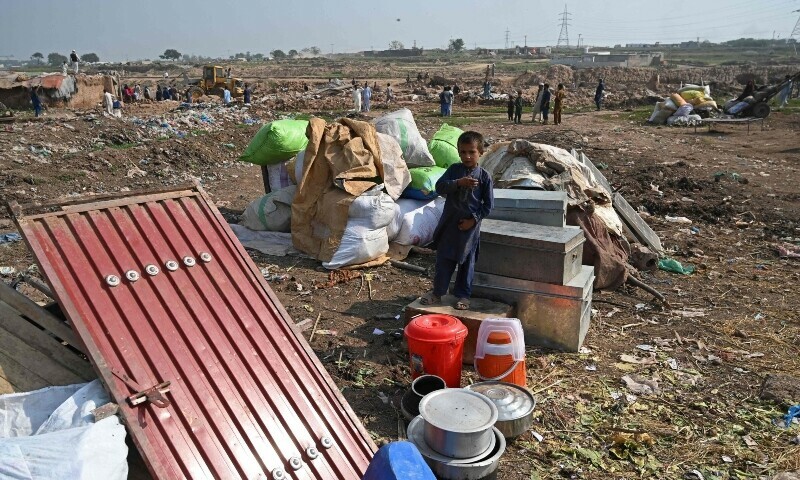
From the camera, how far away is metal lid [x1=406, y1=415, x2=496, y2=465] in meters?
2.60

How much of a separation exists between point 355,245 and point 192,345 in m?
3.23

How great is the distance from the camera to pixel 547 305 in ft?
13.4

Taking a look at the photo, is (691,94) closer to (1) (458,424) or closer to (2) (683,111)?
(2) (683,111)

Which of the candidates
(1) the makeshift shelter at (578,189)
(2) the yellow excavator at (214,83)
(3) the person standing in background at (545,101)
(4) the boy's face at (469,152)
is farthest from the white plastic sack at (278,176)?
(2) the yellow excavator at (214,83)

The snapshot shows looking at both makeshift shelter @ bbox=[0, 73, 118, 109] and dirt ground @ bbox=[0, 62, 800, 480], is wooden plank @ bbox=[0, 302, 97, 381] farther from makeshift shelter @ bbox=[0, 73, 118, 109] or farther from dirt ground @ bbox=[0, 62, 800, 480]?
makeshift shelter @ bbox=[0, 73, 118, 109]

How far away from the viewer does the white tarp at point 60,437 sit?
168cm

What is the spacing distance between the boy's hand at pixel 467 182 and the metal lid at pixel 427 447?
1.68 m

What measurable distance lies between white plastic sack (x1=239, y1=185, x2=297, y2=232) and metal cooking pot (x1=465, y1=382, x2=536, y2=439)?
151 inches

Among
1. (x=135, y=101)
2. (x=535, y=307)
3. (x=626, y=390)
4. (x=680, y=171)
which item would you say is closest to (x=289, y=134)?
(x=535, y=307)

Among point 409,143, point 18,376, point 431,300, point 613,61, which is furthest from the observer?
point 613,61

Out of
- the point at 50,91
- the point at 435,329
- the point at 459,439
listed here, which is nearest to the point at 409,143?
the point at 435,329

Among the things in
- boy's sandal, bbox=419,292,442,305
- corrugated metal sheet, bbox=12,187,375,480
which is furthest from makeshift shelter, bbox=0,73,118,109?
corrugated metal sheet, bbox=12,187,375,480

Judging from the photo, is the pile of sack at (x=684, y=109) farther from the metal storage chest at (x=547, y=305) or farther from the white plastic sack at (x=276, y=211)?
the metal storage chest at (x=547, y=305)

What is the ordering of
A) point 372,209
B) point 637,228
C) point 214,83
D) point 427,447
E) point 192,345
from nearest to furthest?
1. point 192,345
2. point 427,447
3. point 372,209
4. point 637,228
5. point 214,83
